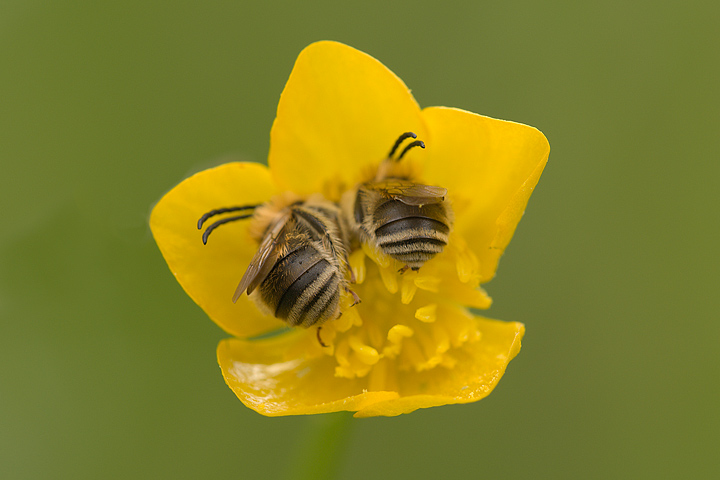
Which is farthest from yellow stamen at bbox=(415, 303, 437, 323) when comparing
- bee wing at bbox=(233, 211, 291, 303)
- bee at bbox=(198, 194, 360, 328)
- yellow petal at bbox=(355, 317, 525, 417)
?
bee wing at bbox=(233, 211, 291, 303)

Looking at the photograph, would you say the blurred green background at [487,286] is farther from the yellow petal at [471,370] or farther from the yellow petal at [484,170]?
the yellow petal at [484,170]

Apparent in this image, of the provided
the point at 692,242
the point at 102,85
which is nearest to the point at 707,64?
the point at 692,242

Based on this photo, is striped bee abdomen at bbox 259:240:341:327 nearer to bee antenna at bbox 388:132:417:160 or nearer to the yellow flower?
the yellow flower

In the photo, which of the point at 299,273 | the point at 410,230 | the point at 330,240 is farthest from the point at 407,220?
the point at 299,273

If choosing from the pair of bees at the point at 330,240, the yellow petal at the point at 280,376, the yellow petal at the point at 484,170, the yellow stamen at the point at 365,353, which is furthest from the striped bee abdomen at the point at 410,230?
the yellow petal at the point at 280,376

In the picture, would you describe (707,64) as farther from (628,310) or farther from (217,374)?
(217,374)

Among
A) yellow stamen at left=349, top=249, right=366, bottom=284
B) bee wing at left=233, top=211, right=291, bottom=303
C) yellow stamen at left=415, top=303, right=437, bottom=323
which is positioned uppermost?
bee wing at left=233, top=211, right=291, bottom=303

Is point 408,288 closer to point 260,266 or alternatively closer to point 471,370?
point 471,370
